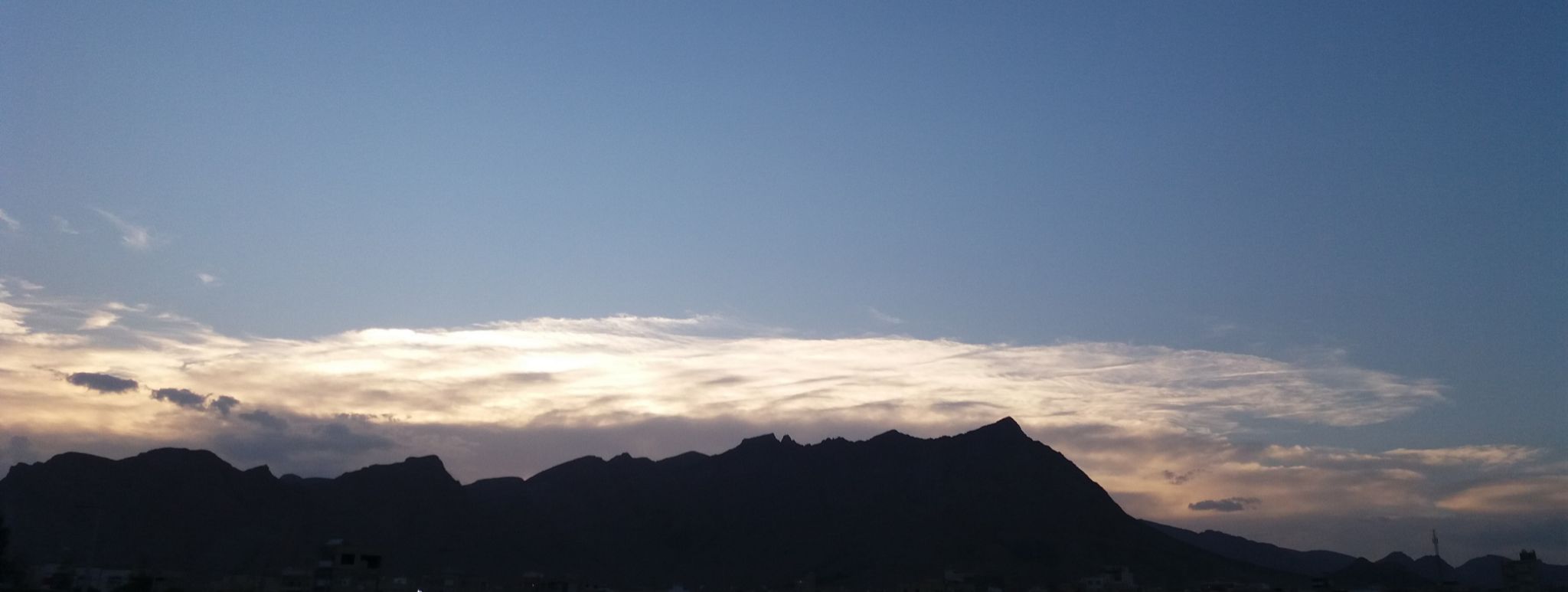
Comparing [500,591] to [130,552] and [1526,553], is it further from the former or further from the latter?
[1526,553]

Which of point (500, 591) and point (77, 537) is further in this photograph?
point (77, 537)

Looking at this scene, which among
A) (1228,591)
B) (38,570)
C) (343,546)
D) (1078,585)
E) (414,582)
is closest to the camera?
(343,546)

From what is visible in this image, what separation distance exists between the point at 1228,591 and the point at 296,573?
127744 millimetres

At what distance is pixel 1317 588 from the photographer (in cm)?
18850

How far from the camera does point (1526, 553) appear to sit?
164m

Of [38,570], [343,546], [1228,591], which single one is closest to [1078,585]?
[1228,591]

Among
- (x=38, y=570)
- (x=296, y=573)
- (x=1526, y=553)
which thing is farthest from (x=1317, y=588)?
(x=38, y=570)

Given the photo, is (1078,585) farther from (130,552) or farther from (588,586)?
(130,552)

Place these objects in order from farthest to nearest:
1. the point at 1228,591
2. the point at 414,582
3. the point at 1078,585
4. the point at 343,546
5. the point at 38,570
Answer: the point at 1078,585, the point at 1228,591, the point at 414,582, the point at 38,570, the point at 343,546

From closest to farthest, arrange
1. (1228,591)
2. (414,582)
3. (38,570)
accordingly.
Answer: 1. (38,570)
2. (414,582)
3. (1228,591)

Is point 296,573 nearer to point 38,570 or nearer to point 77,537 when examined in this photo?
point 38,570

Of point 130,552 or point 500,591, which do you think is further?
point 130,552

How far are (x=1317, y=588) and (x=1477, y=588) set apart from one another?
23.0 meters

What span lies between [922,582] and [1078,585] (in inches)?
1019
